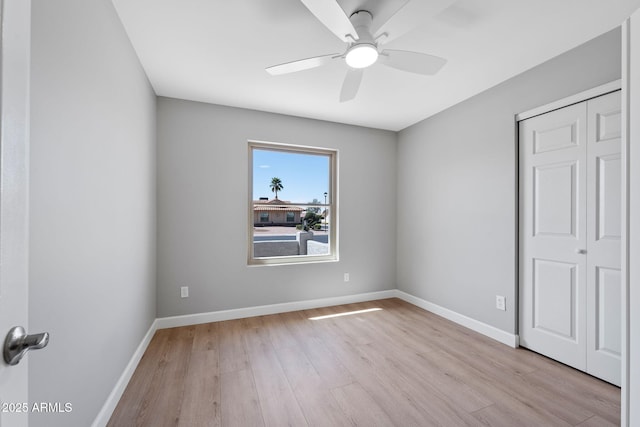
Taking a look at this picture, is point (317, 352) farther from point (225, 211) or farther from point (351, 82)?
point (351, 82)

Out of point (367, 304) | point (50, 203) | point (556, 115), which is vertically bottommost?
point (367, 304)

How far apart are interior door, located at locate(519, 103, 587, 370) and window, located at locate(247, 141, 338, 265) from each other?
211 centimetres

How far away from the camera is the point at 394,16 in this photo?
4.79 ft

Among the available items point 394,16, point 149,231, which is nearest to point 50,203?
point 149,231

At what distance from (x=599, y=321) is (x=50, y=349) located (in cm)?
324

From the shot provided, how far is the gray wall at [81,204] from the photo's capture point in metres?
1.01

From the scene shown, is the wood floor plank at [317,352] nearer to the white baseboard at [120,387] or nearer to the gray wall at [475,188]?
the white baseboard at [120,387]

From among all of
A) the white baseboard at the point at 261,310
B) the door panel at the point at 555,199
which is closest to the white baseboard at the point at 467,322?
the white baseboard at the point at 261,310

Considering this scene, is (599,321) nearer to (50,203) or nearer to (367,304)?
(367,304)

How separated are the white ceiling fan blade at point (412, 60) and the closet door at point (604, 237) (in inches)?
51.2

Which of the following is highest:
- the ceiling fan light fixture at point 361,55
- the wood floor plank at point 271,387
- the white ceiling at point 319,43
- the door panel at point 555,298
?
the white ceiling at point 319,43

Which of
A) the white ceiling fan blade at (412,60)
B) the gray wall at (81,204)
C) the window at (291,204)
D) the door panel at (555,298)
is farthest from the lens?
the window at (291,204)

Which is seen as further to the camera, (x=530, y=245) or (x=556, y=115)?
(x=530, y=245)

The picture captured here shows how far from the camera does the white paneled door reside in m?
1.93
